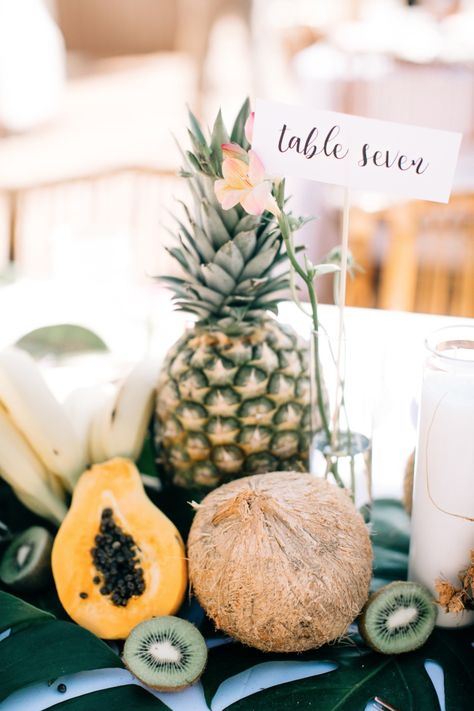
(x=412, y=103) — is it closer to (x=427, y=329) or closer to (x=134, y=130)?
(x=134, y=130)

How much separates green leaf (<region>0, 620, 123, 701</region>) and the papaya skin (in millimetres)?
34

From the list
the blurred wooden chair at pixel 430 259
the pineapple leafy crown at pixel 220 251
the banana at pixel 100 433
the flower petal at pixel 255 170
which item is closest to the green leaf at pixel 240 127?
the pineapple leafy crown at pixel 220 251

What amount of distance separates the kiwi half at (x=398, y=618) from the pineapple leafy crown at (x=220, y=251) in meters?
0.30

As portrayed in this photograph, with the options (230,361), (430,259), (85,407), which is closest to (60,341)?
(85,407)

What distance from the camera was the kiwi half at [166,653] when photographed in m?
0.56

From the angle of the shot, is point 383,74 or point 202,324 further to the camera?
point 383,74

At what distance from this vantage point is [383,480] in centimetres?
84

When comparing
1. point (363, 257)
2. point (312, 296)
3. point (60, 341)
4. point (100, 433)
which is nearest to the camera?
point (312, 296)

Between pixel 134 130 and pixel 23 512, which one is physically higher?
pixel 134 130

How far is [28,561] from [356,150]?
1.63 ft

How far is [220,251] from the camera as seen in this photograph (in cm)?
70

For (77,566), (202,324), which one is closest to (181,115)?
(202,324)

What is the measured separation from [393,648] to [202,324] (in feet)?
1.21

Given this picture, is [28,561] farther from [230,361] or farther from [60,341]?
[60,341]
